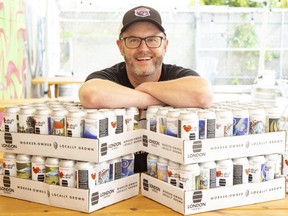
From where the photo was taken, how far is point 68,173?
1524 millimetres

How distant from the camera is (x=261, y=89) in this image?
9039 mm

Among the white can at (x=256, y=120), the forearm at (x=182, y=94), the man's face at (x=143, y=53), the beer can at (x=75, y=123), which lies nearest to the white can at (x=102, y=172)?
the beer can at (x=75, y=123)

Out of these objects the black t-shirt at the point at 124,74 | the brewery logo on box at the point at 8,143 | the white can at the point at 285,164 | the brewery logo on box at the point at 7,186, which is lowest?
the brewery logo on box at the point at 7,186

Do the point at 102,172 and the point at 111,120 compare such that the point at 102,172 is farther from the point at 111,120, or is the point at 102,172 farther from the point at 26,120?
the point at 26,120

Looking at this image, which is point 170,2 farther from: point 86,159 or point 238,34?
Answer: point 86,159

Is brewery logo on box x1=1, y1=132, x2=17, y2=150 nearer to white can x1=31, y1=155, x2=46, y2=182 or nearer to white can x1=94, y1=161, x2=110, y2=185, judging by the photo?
white can x1=31, y1=155, x2=46, y2=182

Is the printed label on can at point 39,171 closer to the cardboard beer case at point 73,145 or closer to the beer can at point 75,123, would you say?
the cardboard beer case at point 73,145

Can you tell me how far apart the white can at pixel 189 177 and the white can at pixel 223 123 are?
164mm

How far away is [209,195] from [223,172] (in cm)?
10

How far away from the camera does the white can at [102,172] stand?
1.54 metres

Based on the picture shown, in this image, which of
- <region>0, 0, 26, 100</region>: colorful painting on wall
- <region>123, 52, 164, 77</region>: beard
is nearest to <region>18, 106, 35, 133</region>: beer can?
<region>123, 52, 164, 77</region>: beard

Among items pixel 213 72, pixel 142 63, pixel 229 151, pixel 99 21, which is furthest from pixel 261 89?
pixel 229 151

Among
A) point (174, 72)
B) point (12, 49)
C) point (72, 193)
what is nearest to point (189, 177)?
point (72, 193)

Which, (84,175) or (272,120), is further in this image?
(272,120)
